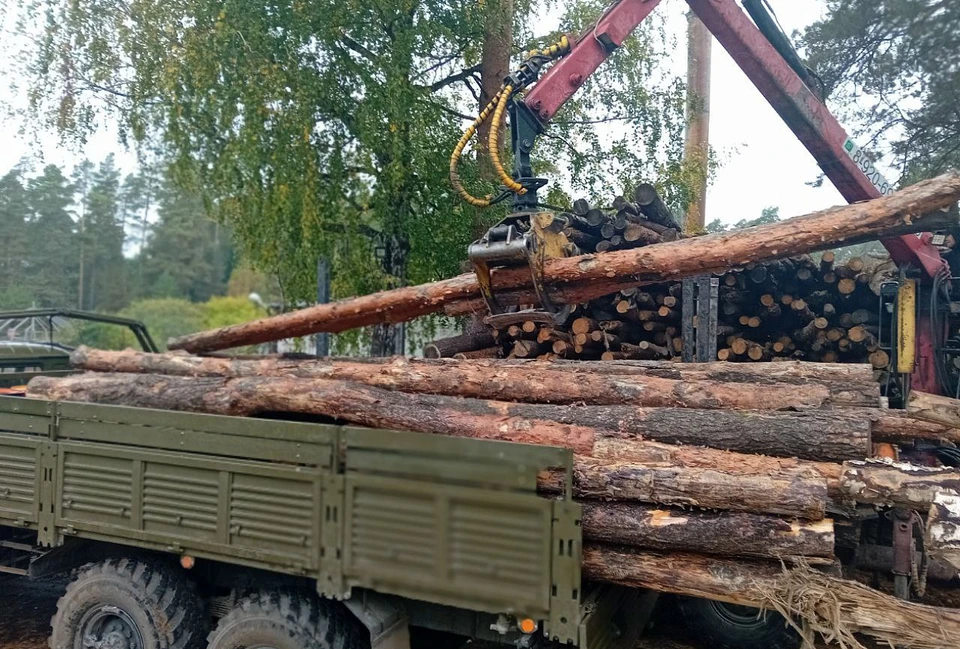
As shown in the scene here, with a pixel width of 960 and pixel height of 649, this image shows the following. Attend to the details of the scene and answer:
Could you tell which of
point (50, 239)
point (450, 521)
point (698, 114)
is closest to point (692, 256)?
point (450, 521)

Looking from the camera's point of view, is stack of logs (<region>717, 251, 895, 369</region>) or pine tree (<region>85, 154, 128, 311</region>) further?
pine tree (<region>85, 154, 128, 311</region>)

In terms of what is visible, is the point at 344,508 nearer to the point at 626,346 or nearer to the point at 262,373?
the point at 262,373

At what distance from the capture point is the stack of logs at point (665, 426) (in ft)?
10.7

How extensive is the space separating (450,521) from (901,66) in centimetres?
1095

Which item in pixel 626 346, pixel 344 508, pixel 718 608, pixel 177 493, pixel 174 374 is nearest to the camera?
pixel 344 508

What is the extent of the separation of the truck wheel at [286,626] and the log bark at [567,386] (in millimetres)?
1565

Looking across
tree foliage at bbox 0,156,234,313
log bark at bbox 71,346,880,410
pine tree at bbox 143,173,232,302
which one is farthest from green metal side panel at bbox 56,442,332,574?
pine tree at bbox 143,173,232,302

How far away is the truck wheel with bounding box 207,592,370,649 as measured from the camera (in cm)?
349

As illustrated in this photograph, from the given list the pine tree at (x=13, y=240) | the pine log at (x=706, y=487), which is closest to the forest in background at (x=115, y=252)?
the pine tree at (x=13, y=240)

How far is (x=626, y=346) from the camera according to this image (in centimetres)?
731

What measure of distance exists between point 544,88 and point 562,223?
1.28 meters

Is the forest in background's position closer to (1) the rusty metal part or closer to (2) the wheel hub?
(1) the rusty metal part

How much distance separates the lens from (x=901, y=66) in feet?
34.8

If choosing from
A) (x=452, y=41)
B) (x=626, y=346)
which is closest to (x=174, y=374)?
(x=626, y=346)
